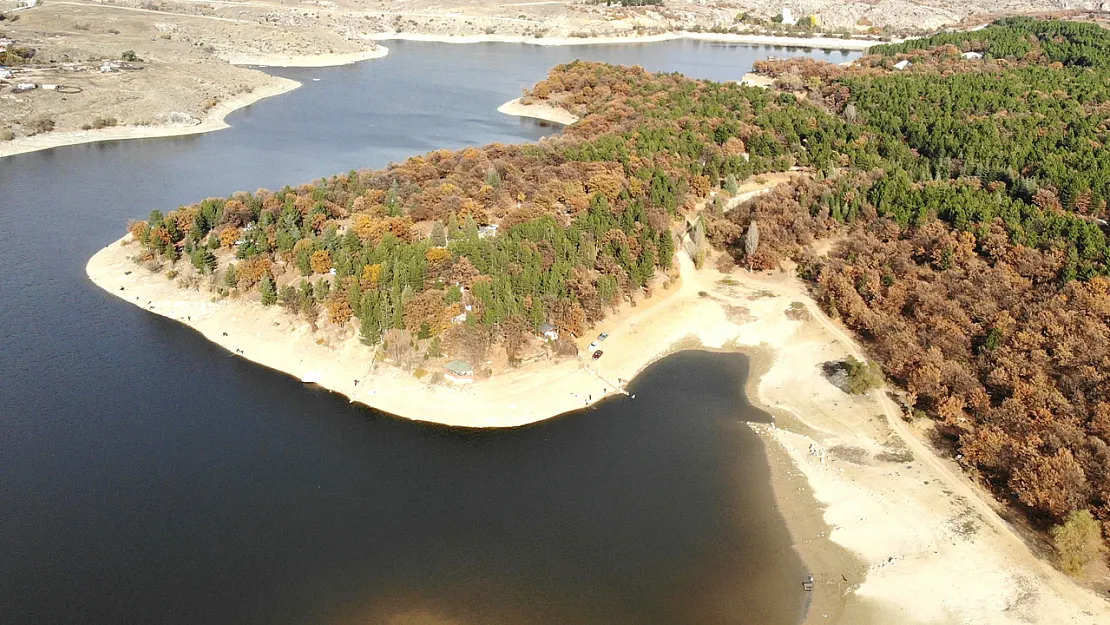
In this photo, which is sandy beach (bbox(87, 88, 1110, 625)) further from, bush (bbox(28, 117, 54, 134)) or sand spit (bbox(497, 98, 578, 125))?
sand spit (bbox(497, 98, 578, 125))

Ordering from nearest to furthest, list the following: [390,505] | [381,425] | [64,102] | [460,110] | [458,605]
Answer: [458,605] < [390,505] < [381,425] < [64,102] < [460,110]

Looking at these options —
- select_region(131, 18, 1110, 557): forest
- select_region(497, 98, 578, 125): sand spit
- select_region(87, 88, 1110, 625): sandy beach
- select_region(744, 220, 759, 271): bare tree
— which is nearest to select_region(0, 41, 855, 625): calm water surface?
select_region(87, 88, 1110, 625): sandy beach

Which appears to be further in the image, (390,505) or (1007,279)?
(1007,279)

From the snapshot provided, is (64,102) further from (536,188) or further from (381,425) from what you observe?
(381,425)

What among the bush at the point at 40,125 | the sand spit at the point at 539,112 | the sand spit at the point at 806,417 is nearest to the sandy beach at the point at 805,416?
the sand spit at the point at 806,417

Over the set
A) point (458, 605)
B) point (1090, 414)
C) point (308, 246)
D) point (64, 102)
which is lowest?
point (458, 605)

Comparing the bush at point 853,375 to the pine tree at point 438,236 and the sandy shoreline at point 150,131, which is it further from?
the sandy shoreline at point 150,131

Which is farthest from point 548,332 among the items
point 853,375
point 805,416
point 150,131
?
point 150,131

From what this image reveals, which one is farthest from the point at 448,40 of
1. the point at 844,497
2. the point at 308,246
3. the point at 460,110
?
the point at 844,497
